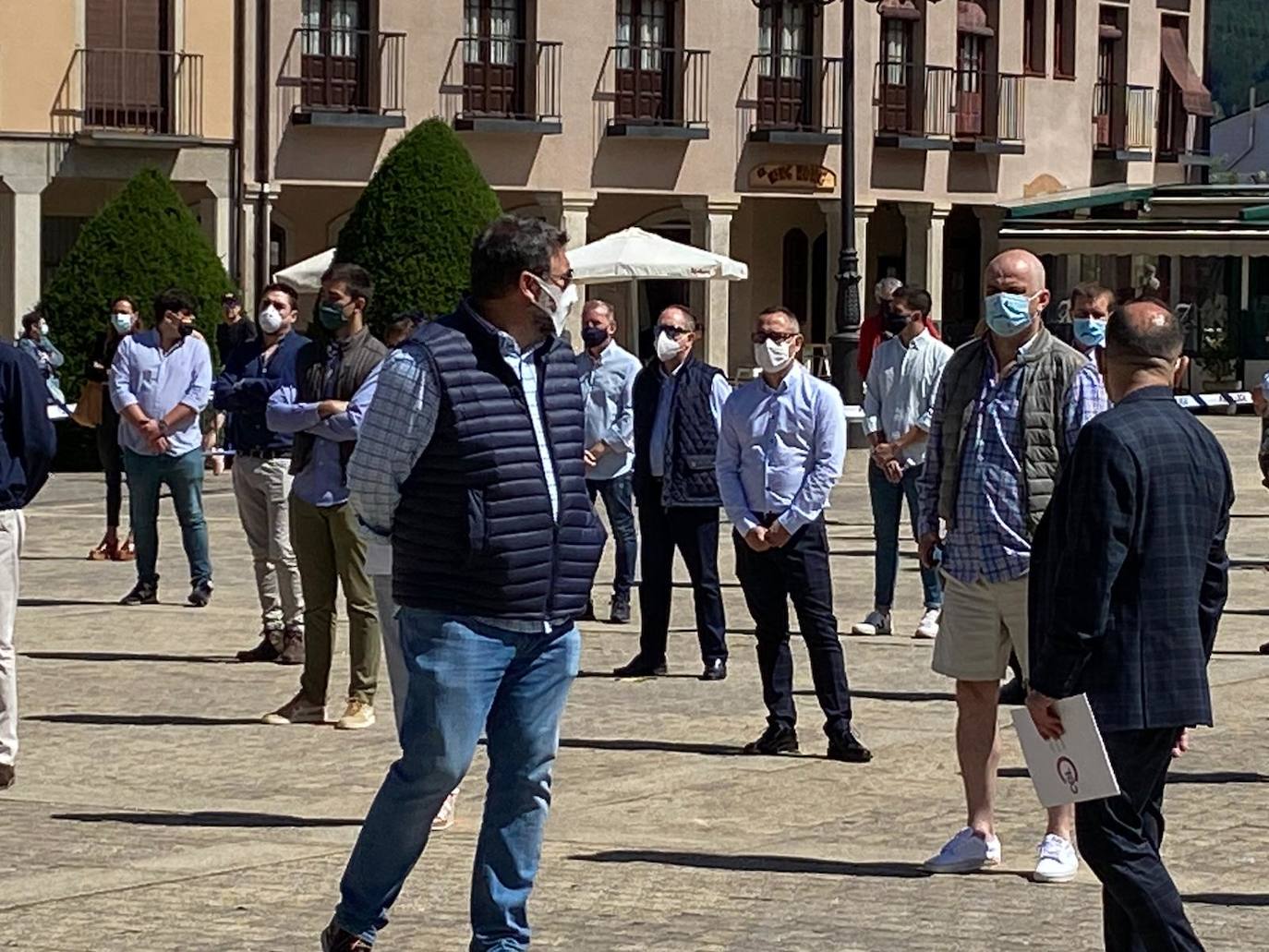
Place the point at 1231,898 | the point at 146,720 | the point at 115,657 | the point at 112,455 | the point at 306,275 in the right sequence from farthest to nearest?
the point at 306,275, the point at 112,455, the point at 115,657, the point at 146,720, the point at 1231,898

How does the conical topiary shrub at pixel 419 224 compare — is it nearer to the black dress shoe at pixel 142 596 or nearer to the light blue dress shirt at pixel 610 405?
the black dress shoe at pixel 142 596

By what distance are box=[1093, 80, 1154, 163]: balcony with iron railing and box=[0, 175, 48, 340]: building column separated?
2194 cm

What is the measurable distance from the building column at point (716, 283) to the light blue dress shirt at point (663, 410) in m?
30.9

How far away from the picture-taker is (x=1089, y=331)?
13.8m

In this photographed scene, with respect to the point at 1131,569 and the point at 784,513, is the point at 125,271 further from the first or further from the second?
the point at 1131,569

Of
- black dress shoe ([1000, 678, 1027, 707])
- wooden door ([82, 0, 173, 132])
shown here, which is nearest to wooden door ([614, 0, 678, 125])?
wooden door ([82, 0, 173, 132])

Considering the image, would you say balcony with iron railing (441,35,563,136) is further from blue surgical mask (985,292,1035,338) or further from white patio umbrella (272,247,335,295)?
blue surgical mask (985,292,1035,338)

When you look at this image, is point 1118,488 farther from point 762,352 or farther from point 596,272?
point 596,272

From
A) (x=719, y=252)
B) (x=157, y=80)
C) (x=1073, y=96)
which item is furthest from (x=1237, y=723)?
(x=1073, y=96)

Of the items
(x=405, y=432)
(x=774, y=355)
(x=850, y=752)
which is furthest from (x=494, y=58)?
(x=405, y=432)

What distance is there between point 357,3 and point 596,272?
1251 cm

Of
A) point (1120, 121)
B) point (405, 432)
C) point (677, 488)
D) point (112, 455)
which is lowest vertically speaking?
point (112, 455)

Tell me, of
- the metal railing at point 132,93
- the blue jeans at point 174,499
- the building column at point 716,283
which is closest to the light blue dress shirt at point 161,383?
the blue jeans at point 174,499

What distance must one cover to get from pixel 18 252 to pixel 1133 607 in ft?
107
